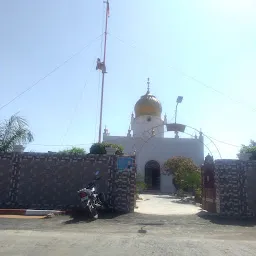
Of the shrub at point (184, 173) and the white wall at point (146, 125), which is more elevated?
the white wall at point (146, 125)

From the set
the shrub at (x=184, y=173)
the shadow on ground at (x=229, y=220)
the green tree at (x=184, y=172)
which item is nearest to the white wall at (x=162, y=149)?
the green tree at (x=184, y=172)

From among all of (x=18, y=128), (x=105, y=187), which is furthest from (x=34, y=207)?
(x=18, y=128)

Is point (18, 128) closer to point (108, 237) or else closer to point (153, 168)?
point (108, 237)

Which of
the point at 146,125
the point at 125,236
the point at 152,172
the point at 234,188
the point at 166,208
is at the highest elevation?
the point at 146,125

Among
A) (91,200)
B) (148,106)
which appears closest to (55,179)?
(91,200)

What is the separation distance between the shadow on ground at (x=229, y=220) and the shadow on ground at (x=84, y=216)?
10.8ft

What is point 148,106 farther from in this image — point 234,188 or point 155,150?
point 234,188

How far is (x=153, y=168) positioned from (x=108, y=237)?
29392 mm

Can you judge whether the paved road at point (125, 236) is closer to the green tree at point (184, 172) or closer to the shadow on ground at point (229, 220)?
the shadow on ground at point (229, 220)

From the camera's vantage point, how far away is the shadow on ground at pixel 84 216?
9.68 m

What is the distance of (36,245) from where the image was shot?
5840 mm

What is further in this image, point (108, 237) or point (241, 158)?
point (241, 158)

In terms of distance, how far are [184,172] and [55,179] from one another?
16367mm

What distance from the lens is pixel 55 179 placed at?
12477 mm
